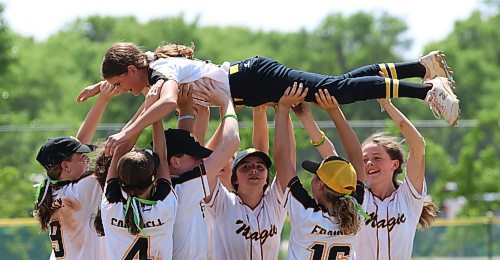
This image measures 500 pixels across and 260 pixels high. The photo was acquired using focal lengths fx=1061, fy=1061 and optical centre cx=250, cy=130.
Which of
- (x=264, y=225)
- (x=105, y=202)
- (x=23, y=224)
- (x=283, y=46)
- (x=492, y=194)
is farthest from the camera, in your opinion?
(x=283, y=46)

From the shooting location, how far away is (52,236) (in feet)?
21.8

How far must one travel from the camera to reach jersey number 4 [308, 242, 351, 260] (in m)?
Answer: 6.07

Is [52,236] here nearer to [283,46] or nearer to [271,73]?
[271,73]

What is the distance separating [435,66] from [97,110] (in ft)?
7.32

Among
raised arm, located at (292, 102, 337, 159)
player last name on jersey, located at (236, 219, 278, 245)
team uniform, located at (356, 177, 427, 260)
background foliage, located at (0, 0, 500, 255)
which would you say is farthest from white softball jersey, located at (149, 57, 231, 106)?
background foliage, located at (0, 0, 500, 255)

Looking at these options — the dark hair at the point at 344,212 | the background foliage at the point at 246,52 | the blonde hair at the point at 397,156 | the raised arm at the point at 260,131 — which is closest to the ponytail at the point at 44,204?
the raised arm at the point at 260,131

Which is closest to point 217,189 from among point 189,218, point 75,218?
point 189,218

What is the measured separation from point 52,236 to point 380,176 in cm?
212

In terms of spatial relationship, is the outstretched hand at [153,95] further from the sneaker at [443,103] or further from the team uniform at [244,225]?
the sneaker at [443,103]

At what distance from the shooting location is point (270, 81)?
22.0 feet

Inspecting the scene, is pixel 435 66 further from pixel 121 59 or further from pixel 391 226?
pixel 121 59

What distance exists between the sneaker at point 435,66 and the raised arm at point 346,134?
80 cm

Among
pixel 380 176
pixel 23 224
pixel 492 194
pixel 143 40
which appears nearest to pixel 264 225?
pixel 380 176

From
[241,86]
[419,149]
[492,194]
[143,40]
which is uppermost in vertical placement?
[143,40]
